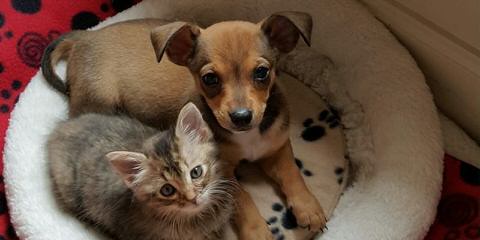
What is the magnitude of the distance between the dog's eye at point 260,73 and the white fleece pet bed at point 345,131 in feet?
1.77

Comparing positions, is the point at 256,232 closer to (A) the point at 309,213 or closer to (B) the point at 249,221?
(B) the point at 249,221

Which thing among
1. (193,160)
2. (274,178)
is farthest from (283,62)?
(193,160)

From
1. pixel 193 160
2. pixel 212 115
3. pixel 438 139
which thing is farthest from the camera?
pixel 438 139

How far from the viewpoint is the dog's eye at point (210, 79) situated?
5.66 ft

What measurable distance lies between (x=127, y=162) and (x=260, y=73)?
17.5 inches

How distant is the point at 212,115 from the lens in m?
1.89

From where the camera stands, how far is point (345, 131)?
89.4 inches

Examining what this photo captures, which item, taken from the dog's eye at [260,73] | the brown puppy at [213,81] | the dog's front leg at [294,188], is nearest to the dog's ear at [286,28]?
the brown puppy at [213,81]

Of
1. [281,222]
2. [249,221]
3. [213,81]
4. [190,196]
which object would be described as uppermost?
[213,81]

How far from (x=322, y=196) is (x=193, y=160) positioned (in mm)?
634

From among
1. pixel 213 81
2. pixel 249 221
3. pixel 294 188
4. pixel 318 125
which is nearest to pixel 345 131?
pixel 318 125

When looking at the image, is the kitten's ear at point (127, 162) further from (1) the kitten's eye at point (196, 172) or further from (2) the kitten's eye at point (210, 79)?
(2) the kitten's eye at point (210, 79)

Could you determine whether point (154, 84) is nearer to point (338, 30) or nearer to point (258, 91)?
point (258, 91)

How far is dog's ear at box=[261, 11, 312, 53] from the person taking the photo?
1.72m
